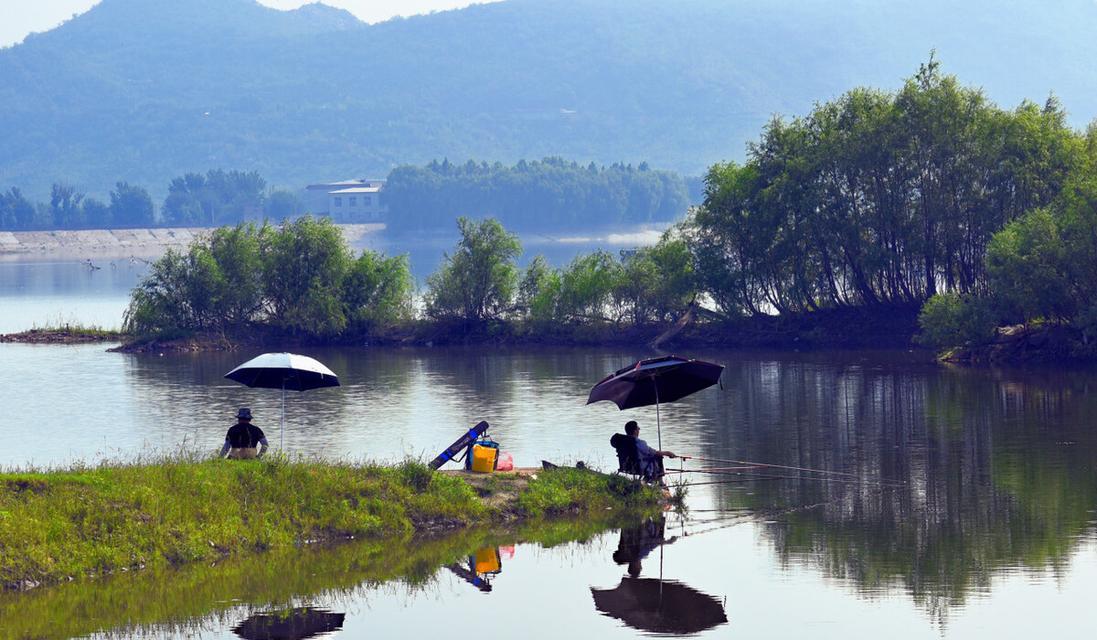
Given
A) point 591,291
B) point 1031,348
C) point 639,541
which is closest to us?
point 639,541

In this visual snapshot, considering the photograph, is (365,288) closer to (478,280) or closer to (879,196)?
(478,280)

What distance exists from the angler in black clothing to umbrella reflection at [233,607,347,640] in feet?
22.8

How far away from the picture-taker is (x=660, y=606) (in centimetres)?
A: 2431

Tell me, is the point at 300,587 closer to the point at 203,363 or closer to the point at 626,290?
the point at 203,363

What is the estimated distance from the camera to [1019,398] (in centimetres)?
4994

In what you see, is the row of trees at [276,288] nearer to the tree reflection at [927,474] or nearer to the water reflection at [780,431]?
the water reflection at [780,431]

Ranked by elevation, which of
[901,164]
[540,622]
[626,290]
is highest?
[901,164]

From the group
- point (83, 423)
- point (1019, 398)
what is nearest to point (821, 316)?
point (1019, 398)

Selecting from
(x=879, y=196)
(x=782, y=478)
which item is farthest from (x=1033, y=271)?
(x=782, y=478)

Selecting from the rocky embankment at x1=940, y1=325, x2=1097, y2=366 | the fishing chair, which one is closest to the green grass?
the fishing chair

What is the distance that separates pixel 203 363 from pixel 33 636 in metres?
49.0

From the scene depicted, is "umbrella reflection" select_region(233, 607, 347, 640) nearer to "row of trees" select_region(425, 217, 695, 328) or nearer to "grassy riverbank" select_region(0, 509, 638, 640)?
"grassy riverbank" select_region(0, 509, 638, 640)

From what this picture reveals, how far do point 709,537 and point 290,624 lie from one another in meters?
8.84

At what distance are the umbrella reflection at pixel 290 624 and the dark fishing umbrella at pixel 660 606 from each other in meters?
4.16
